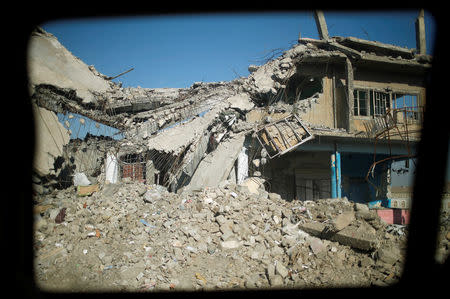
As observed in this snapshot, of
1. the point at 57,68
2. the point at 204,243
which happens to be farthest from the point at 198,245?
the point at 57,68

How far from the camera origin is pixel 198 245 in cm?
Answer: 470

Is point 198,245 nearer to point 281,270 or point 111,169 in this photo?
point 281,270

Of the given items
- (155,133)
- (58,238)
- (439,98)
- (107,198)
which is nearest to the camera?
(439,98)

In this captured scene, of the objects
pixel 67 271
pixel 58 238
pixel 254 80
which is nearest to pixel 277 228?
pixel 67 271

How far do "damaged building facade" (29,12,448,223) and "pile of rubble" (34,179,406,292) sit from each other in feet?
5.54

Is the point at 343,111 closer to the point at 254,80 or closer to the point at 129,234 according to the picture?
the point at 254,80

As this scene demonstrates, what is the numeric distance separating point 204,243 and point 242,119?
5198mm

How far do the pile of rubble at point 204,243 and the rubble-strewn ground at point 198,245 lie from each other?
0.06 ft

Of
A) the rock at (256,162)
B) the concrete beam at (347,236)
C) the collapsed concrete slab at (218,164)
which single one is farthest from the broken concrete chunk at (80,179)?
the concrete beam at (347,236)

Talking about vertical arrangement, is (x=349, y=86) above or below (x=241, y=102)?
above

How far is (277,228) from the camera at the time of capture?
17.3ft

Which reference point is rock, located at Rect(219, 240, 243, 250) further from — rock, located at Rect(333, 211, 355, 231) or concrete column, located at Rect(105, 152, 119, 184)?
concrete column, located at Rect(105, 152, 119, 184)

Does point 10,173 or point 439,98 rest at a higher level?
point 439,98

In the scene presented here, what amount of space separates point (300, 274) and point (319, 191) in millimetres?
7734
